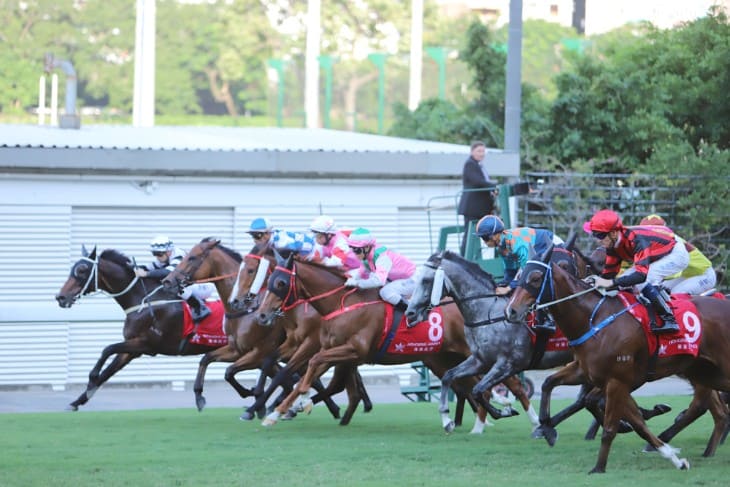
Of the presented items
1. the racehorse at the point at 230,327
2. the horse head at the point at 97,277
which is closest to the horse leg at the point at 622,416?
the racehorse at the point at 230,327

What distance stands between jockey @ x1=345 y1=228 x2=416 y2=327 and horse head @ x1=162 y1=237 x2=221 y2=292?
6.24ft

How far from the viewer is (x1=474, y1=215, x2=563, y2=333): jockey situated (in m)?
12.9

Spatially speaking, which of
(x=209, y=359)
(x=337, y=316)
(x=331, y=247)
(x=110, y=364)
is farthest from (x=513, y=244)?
(x=110, y=364)

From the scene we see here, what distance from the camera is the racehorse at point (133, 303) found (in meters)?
16.8

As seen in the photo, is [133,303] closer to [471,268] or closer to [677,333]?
[471,268]

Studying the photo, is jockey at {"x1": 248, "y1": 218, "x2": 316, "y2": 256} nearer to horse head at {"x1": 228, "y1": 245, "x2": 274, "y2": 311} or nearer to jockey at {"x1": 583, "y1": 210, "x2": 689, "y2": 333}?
horse head at {"x1": 228, "y1": 245, "x2": 274, "y2": 311}

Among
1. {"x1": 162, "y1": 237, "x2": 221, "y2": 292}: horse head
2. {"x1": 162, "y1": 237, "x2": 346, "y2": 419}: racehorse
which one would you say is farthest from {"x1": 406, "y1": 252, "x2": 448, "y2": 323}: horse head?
{"x1": 162, "y1": 237, "x2": 221, "y2": 292}: horse head

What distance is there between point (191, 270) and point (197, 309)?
1.06m

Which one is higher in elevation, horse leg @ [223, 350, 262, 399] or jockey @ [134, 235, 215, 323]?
jockey @ [134, 235, 215, 323]

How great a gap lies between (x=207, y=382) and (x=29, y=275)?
317cm

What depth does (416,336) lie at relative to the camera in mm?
14344

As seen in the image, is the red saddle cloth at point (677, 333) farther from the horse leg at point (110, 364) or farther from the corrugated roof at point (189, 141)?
the corrugated roof at point (189, 141)

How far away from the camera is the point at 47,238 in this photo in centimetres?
2073

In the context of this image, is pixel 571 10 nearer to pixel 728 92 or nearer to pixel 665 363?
pixel 728 92
